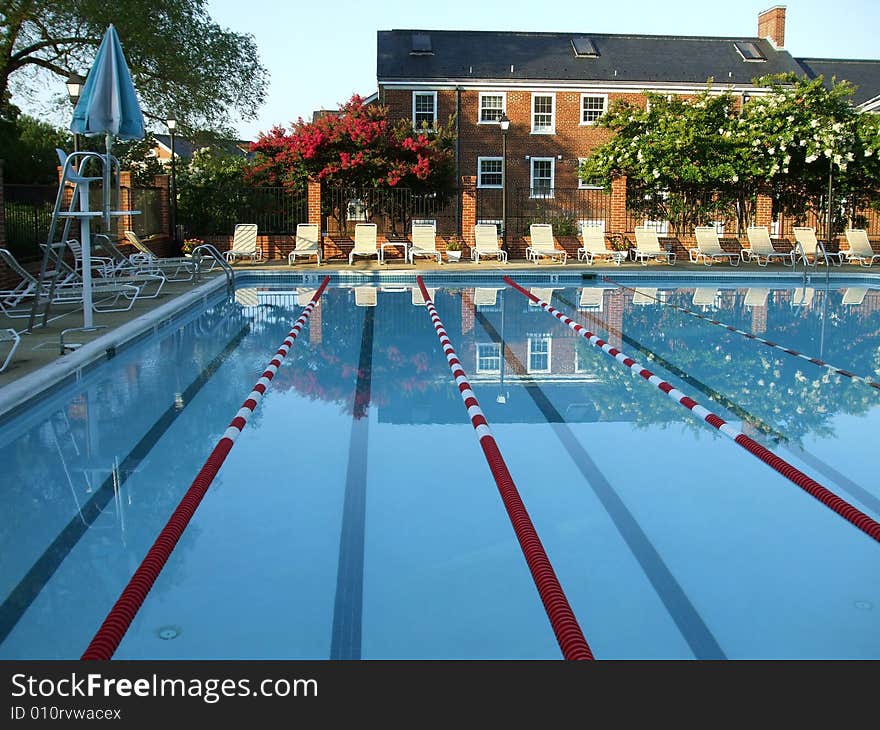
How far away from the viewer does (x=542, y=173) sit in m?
33.0

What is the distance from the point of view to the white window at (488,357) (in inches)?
363

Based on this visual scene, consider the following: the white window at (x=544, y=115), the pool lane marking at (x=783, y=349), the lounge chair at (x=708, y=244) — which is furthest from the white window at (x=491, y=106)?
the pool lane marking at (x=783, y=349)

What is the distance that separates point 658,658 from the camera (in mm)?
3492

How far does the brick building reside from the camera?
31.9 metres

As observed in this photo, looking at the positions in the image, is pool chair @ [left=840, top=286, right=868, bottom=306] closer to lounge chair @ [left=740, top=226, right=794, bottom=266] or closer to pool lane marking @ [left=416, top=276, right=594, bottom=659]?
lounge chair @ [left=740, top=226, right=794, bottom=266]

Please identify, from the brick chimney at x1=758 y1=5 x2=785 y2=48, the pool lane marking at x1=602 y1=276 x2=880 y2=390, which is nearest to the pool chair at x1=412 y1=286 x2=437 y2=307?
the pool lane marking at x1=602 y1=276 x2=880 y2=390

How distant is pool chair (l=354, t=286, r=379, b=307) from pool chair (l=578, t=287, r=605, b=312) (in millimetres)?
3420

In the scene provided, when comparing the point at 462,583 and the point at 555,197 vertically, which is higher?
the point at 555,197

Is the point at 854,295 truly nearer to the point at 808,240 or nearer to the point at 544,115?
the point at 808,240

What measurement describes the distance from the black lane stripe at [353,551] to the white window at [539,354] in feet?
7.18

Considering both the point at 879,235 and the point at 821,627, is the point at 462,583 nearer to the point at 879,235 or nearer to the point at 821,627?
the point at 821,627

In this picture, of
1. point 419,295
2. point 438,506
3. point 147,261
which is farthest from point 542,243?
point 438,506
